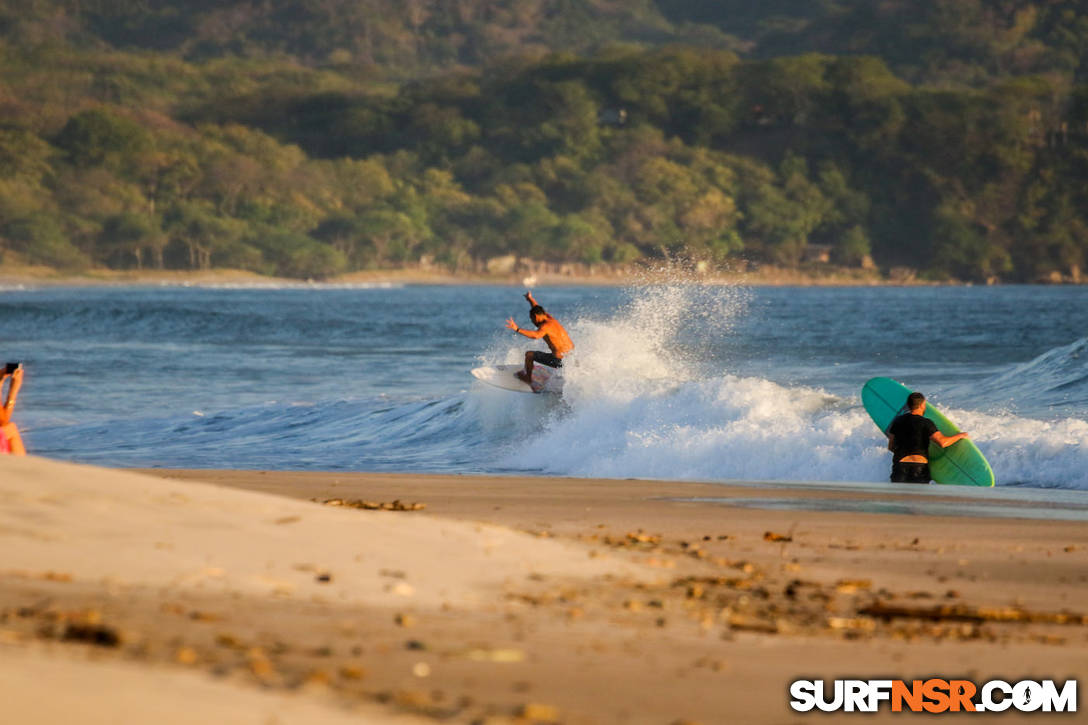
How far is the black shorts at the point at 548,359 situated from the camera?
807 inches

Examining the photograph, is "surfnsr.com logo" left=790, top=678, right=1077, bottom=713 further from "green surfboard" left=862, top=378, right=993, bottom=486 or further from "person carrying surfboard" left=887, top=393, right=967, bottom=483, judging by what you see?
"green surfboard" left=862, top=378, right=993, bottom=486

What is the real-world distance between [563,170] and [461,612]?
164449 mm

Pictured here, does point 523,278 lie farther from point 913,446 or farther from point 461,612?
point 461,612

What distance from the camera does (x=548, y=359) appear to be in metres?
20.5

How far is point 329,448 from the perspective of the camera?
1994 cm

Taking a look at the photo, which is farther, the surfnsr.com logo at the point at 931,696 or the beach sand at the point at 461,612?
the surfnsr.com logo at the point at 931,696

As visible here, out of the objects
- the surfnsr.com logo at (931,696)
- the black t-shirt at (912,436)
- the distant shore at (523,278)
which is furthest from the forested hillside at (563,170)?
the surfnsr.com logo at (931,696)

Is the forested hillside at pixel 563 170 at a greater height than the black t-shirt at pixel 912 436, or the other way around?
the forested hillside at pixel 563 170

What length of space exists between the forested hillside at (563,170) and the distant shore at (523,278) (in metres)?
1.33

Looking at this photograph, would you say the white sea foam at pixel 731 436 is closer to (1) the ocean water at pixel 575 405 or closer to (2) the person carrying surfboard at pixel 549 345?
(1) the ocean water at pixel 575 405

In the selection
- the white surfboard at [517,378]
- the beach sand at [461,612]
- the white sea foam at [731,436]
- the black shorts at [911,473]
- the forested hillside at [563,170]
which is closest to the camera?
the beach sand at [461,612]

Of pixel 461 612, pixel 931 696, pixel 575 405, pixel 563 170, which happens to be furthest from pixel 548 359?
pixel 563 170

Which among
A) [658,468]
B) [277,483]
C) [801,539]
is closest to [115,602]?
[801,539]

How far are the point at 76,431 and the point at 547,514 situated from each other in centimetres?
1226
